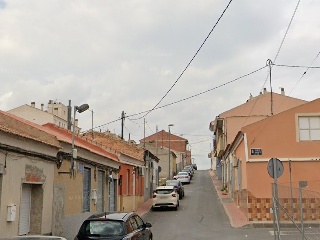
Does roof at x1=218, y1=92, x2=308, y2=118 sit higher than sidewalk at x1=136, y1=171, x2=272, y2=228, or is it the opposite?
roof at x1=218, y1=92, x2=308, y2=118

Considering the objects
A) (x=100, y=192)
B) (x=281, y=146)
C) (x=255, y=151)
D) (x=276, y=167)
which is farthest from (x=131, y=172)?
(x=276, y=167)

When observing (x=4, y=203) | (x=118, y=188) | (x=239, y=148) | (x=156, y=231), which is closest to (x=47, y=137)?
(x=4, y=203)

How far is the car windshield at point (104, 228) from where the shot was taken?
10836mm

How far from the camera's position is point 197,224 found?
21219 millimetres

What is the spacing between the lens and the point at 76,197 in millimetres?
15781

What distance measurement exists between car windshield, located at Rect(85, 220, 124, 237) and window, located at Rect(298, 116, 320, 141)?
46.1 feet

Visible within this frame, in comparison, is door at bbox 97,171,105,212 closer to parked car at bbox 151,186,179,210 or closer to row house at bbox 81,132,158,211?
row house at bbox 81,132,158,211

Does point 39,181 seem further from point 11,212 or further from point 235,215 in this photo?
point 235,215

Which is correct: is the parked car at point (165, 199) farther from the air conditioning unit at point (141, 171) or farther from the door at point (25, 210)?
the door at point (25, 210)

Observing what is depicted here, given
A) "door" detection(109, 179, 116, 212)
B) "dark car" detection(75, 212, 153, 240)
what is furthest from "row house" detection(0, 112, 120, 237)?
"door" detection(109, 179, 116, 212)

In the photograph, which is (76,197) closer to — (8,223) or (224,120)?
(8,223)

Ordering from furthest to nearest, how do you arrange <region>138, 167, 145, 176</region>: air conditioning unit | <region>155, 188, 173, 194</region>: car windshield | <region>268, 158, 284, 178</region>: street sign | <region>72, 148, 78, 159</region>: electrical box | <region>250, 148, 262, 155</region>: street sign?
<region>138, 167, 145, 176</region>: air conditioning unit
<region>155, 188, 173, 194</region>: car windshield
<region>250, 148, 262, 155</region>: street sign
<region>72, 148, 78, 159</region>: electrical box
<region>268, 158, 284, 178</region>: street sign

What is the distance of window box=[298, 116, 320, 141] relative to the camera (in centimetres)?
2225

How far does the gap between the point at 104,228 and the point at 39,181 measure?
8.57 feet
